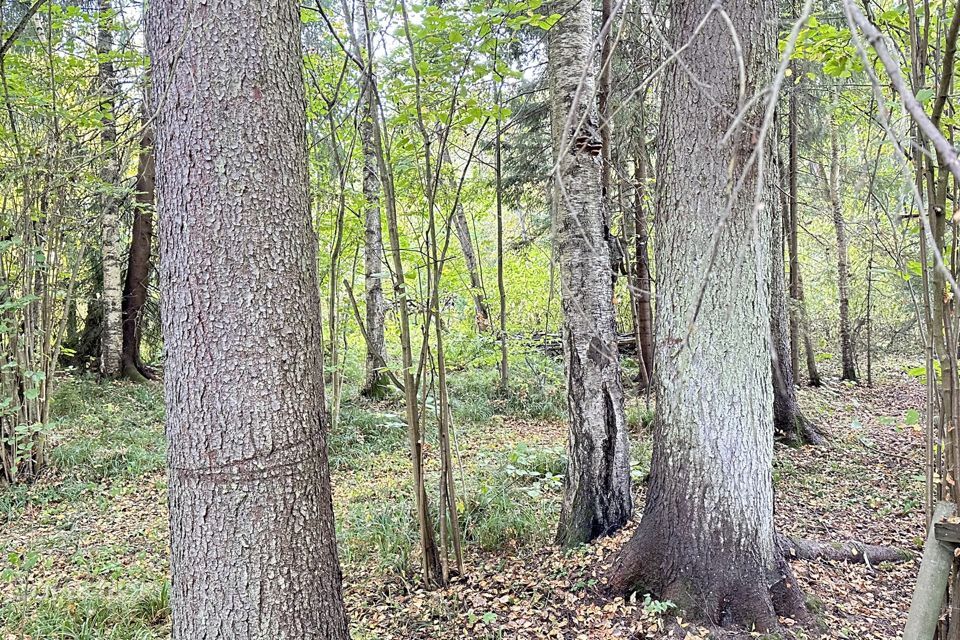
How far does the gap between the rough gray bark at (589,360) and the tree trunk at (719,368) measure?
0.70 meters

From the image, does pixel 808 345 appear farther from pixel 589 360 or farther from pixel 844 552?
pixel 589 360

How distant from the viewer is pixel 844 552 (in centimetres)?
335

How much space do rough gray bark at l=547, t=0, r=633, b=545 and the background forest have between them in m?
0.03

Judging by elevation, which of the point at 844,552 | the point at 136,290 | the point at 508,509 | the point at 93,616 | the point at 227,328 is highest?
the point at 136,290

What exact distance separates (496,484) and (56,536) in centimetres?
350

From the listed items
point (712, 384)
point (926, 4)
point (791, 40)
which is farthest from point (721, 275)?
point (791, 40)

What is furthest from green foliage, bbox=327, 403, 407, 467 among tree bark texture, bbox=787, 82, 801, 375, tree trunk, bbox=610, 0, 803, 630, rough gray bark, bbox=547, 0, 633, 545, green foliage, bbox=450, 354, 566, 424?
tree bark texture, bbox=787, 82, 801, 375

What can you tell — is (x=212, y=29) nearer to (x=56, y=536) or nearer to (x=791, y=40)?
(x=791, y=40)

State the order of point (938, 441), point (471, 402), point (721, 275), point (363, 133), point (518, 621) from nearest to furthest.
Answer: point (938, 441) < point (721, 275) < point (518, 621) < point (363, 133) < point (471, 402)

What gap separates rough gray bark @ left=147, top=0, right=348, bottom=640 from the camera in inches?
72.0

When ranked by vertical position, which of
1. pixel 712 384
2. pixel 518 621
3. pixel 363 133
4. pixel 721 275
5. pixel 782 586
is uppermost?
pixel 363 133

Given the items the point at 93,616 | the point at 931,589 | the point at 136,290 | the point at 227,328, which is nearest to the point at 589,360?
the point at 931,589

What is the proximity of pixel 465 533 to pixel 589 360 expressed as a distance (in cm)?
153

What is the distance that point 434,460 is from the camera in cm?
574
